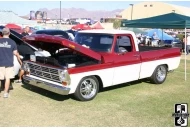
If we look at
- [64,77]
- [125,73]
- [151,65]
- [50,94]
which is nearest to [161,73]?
[151,65]

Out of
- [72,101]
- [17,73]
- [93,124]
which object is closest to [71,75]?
[72,101]

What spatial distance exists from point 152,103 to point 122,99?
2.53 ft

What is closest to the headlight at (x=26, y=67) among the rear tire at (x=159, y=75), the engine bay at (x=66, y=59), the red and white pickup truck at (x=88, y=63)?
the red and white pickup truck at (x=88, y=63)

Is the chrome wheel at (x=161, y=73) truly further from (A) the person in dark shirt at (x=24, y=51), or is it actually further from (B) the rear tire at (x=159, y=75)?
(A) the person in dark shirt at (x=24, y=51)

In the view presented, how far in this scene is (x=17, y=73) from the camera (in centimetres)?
847

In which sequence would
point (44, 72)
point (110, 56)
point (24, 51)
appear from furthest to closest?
point (24, 51), point (110, 56), point (44, 72)

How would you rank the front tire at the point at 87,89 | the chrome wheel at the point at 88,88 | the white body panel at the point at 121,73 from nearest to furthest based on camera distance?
the white body panel at the point at 121,73 < the front tire at the point at 87,89 < the chrome wheel at the point at 88,88

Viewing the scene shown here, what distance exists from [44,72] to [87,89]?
1.15 m

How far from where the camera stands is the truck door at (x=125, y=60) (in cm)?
726

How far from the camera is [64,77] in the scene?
20.3 feet

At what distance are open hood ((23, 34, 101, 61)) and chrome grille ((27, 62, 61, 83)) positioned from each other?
60cm

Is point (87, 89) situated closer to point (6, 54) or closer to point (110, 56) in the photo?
point (110, 56)

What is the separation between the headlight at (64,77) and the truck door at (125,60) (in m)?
1.53

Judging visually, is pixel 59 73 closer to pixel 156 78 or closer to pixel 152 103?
pixel 152 103
